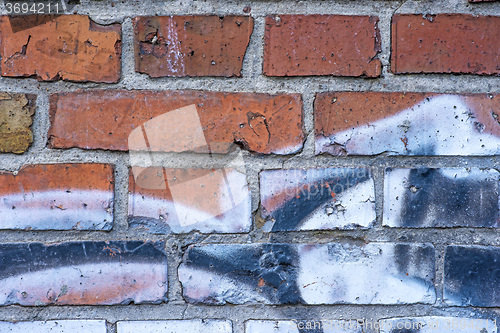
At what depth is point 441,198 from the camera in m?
0.46

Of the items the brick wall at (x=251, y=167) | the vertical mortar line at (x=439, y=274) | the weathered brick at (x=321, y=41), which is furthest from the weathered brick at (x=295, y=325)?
the weathered brick at (x=321, y=41)

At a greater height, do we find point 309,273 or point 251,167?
point 251,167

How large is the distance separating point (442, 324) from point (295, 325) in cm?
22

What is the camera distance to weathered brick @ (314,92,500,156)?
1.50ft

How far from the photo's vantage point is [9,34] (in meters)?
0.45

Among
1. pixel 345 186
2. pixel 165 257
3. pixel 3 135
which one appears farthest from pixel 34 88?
pixel 345 186

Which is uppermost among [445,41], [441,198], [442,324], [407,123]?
[445,41]

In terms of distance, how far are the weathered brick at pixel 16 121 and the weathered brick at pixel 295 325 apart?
1.37 feet

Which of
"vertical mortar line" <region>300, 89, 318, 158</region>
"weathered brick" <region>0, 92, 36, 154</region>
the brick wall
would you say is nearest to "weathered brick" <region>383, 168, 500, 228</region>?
the brick wall

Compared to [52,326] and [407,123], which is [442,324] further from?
[52,326]

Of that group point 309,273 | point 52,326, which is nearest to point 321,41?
point 309,273

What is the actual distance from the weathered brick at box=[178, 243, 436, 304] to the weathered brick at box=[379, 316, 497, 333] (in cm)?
3

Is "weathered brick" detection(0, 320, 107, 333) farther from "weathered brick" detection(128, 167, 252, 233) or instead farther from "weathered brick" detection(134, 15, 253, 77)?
"weathered brick" detection(134, 15, 253, 77)

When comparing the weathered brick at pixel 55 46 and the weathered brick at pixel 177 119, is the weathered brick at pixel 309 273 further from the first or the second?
the weathered brick at pixel 55 46
